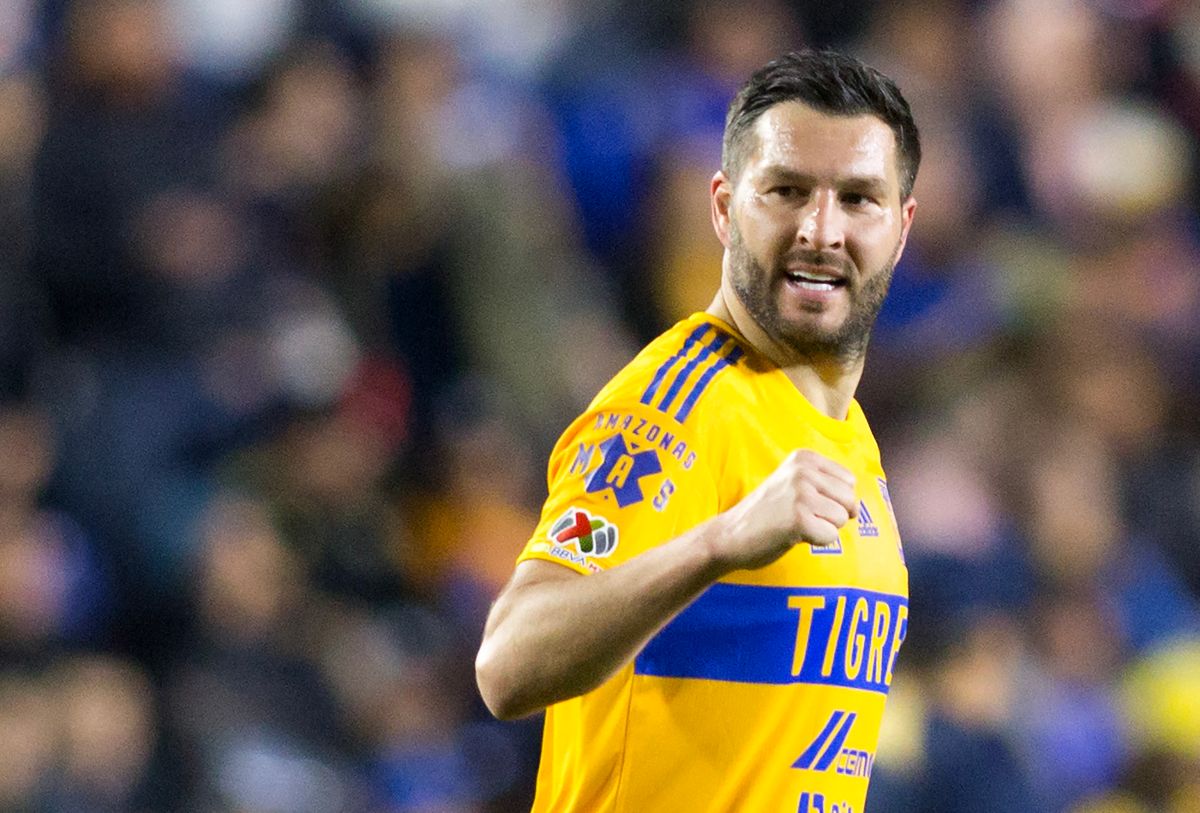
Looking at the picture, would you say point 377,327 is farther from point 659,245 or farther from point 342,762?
point 342,762

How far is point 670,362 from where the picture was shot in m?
3.47

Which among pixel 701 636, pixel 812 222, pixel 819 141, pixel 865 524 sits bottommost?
pixel 701 636

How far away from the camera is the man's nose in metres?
3.54

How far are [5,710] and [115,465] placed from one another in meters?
1.12

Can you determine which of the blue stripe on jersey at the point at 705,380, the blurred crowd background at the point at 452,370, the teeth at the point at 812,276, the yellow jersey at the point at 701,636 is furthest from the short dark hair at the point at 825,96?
the blurred crowd background at the point at 452,370

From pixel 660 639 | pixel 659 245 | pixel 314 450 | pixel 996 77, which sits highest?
pixel 996 77

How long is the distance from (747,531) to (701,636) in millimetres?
539

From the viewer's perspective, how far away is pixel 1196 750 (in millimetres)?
7871

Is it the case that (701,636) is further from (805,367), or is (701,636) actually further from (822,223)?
(822,223)

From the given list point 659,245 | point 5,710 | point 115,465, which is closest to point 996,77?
point 659,245

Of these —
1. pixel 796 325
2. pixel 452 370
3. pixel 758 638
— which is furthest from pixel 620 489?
pixel 452 370

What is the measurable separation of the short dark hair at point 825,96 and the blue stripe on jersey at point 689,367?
0.34 m

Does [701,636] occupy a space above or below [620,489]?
below

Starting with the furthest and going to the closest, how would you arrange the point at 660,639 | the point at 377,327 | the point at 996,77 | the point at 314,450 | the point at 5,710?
1. the point at 996,77
2. the point at 377,327
3. the point at 314,450
4. the point at 5,710
5. the point at 660,639
